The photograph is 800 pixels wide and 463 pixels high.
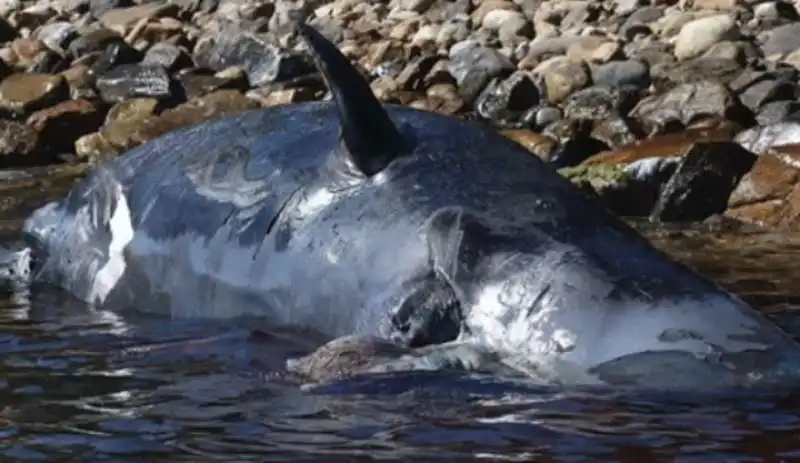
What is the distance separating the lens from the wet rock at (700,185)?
38.9 ft

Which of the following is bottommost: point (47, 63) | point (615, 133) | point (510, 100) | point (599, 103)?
point (47, 63)

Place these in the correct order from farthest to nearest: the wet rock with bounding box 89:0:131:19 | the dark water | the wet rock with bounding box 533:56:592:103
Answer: the wet rock with bounding box 89:0:131:19
the wet rock with bounding box 533:56:592:103
the dark water

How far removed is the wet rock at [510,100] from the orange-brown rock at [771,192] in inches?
192

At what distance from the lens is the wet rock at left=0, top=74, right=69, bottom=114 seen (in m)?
18.9

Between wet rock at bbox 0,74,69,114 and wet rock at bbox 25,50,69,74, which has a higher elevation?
wet rock at bbox 0,74,69,114

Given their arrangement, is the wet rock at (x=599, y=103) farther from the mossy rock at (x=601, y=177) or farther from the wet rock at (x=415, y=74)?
the mossy rock at (x=601, y=177)

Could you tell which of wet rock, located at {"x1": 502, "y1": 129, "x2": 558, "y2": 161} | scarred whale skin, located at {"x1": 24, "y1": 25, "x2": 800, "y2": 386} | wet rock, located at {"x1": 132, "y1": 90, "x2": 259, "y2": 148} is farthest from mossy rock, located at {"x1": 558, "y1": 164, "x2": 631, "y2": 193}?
scarred whale skin, located at {"x1": 24, "y1": 25, "x2": 800, "y2": 386}

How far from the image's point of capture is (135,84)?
1948 centimetres

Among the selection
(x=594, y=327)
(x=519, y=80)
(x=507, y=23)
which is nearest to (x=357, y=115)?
(x=594, y=327)

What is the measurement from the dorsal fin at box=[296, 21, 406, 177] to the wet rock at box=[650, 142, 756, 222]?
6.02 metres

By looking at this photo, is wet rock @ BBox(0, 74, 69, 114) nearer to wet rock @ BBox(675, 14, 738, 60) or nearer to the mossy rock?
wet rock @ BBox(675, 14, 738, 60)

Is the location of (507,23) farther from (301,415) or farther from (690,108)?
(301,415)

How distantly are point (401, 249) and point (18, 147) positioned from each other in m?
12.0

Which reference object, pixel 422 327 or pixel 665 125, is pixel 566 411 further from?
pixel 665 125
